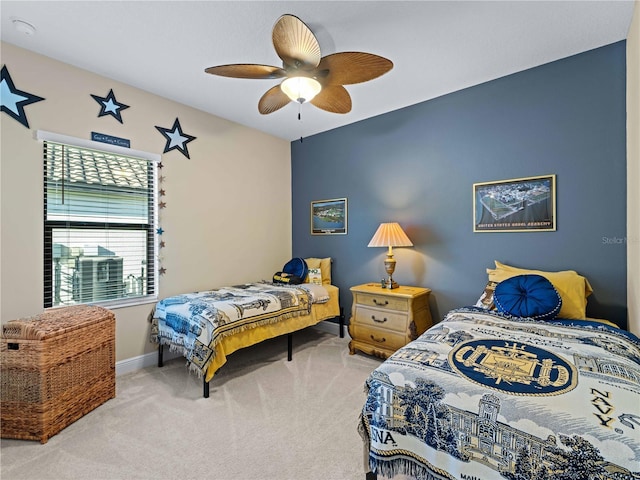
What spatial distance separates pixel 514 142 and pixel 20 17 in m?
3.85

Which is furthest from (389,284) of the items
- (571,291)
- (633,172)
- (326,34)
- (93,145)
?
(93,145)

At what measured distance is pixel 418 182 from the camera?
3.31m

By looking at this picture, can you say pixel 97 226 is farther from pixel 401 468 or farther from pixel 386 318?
pixel 401 468

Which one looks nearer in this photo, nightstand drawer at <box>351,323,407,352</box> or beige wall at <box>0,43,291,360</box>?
beige wall at <box>0,43,291,360</box>

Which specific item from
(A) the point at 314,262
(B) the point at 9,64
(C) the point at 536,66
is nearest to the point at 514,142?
(C) the point at 536,66

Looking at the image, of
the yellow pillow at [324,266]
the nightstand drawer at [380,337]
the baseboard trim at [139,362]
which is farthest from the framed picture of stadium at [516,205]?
the baseboard trim at [139,362]

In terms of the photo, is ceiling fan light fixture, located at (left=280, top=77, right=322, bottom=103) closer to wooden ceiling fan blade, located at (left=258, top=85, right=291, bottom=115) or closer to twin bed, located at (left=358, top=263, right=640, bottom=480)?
wooden ceiling fan blade, located at (left=258, top=85, right=291, bottom=115)

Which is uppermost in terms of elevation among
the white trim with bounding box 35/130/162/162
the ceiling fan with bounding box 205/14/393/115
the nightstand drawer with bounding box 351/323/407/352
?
the ceiling fan with bounding box 205/14/393/115

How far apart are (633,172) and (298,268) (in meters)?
3.18

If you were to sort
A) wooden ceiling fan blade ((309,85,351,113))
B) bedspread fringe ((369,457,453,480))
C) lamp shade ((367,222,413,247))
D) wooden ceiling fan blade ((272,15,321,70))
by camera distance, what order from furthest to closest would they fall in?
lamp shade ((367,222,413,247)) → wooden ceiling fan blade ((309,85,351,113)) → wooden ceiling fan blade ((272,15,321,70)) → bedspread fringe ((369,457,453,480))

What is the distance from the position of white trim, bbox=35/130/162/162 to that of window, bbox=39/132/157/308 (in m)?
0.02

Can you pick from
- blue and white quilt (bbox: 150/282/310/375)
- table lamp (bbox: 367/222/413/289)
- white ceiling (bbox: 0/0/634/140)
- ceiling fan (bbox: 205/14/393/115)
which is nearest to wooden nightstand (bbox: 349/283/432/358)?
table lamp (bbox: 367/222/413/289)

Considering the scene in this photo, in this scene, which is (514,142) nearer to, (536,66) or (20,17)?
(536,66)

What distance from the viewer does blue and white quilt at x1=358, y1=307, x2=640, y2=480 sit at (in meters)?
0.96
